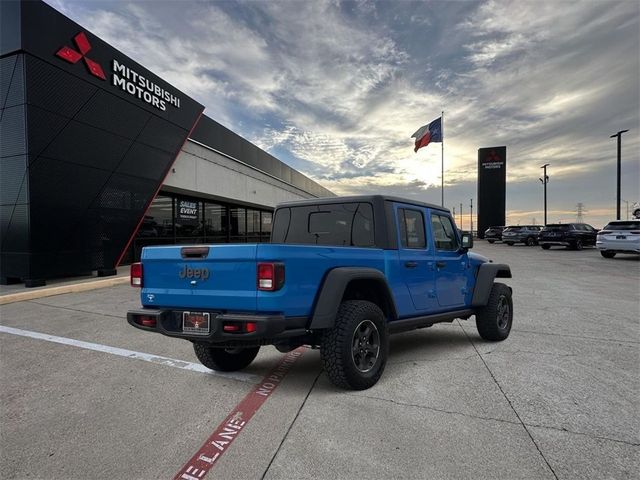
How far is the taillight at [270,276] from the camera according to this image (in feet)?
10.1

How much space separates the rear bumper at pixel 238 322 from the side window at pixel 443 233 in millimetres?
2348

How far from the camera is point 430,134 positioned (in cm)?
2591

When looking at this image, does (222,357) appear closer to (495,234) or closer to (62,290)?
(62,290)

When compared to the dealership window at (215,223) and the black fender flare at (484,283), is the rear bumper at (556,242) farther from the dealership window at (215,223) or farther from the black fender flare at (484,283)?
the black fender flare at (484,283)

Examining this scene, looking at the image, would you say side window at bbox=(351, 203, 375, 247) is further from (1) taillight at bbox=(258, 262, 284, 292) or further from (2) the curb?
(2) the curb

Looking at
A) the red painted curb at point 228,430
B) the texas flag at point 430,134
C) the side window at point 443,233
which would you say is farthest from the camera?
the texas flag at point 430,134

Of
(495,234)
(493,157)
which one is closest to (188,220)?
(495,234)

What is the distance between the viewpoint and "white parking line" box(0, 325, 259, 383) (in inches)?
166

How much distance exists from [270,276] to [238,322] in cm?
45

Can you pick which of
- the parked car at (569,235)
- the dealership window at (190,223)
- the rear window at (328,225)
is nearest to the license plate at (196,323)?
the rear window at (328,225)

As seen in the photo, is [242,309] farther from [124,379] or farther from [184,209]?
[184,209]

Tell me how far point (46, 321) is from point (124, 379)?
153 inches

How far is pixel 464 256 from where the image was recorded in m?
5.23

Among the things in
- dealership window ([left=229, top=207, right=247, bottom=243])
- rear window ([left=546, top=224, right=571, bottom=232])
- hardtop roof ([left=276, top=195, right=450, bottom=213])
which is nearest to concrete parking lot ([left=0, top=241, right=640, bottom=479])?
hardtop roof ([left=276, top=195, right=450, bottom=213])
